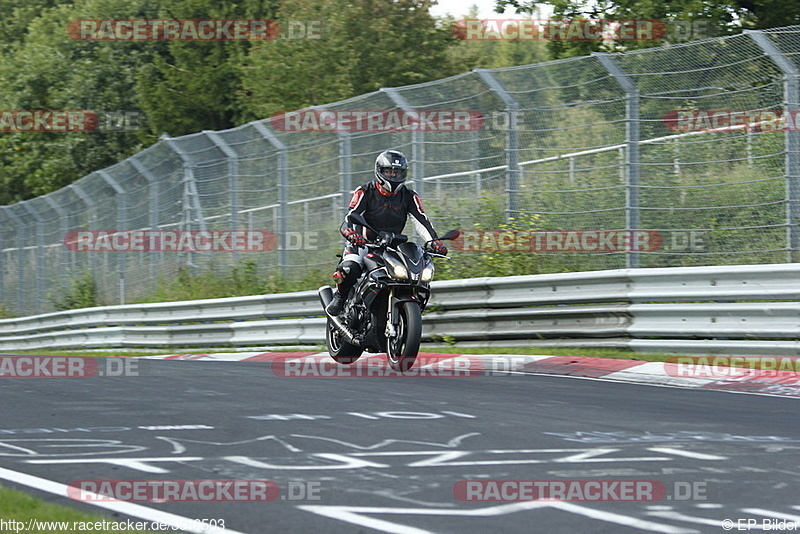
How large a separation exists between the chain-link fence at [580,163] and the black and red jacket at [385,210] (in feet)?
7.78

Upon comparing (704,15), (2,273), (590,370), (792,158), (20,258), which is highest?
(704,15)

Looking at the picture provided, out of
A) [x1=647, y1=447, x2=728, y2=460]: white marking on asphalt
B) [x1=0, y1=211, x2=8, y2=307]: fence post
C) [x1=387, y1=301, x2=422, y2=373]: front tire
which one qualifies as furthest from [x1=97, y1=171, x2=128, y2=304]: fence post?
[x1=647, y1=447, x2=728, y2=460]: white marking on asphalt

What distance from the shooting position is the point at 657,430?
23.2ft

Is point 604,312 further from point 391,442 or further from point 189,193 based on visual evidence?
point 189,193

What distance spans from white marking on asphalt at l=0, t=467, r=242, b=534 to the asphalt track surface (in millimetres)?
28

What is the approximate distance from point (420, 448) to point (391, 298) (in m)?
4.37

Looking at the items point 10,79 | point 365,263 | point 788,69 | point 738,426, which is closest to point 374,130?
point 365,263

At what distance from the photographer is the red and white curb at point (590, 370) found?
32.1ft

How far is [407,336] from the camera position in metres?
10.4

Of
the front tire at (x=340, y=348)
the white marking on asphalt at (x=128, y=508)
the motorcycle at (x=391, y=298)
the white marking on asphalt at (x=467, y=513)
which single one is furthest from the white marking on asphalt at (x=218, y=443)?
the front tire at (x=340, y=348)

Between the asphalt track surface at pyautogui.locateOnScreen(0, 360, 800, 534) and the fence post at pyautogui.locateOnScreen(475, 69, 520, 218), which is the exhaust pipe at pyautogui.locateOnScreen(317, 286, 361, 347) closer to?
the asphalt track surface at pyautogui.locateOnScreen(0, 360, 800, 534)

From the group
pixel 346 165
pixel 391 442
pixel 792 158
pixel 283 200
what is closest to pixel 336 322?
pixel 792 158

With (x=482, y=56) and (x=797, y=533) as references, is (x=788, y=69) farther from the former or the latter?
(x=482, y=56)

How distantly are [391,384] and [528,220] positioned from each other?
178 inches
